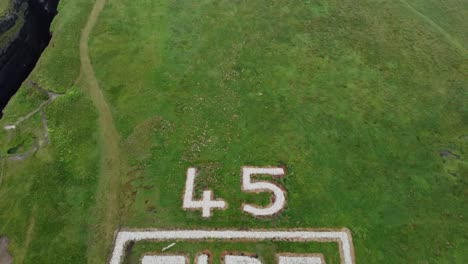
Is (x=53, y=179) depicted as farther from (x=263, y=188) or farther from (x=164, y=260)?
(x=263, y=188)

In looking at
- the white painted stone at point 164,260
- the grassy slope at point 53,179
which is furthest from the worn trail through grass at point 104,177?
the white painted stone at point 164,260

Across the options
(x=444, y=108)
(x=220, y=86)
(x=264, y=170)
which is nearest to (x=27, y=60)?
(x=220, y=86)

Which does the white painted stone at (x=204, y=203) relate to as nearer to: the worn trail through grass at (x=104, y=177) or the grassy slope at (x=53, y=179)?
the worn trail through grass at (x=104, y=177)

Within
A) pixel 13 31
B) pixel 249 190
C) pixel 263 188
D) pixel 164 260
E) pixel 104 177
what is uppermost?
pixel 13 31

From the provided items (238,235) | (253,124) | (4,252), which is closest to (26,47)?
(4,252)

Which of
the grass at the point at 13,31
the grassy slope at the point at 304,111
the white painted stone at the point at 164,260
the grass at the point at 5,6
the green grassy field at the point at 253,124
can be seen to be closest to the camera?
the white painted stone at the point at 164,260

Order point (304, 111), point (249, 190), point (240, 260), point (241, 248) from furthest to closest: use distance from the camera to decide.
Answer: point (304, 111)
point (249, 190)
point (241, 248)
point (240, 260)
